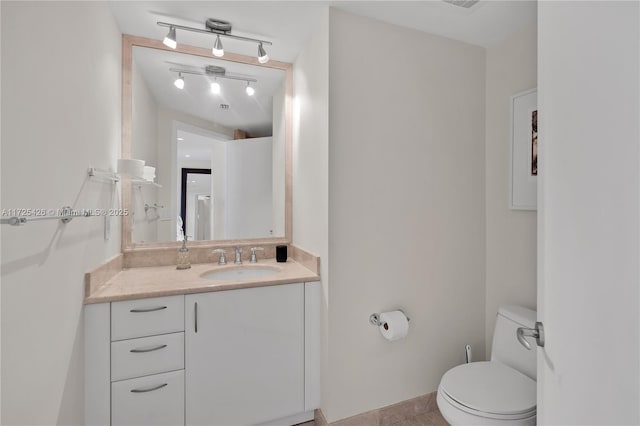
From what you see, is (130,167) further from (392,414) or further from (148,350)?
(392,414)

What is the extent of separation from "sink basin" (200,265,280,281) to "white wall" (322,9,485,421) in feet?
A: 1.77

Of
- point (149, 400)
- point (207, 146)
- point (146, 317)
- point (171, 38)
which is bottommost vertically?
point (149, 400)

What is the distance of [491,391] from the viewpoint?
1442mm

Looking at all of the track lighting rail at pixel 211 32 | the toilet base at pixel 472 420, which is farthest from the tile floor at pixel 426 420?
the track lighting rail at pixel 211 32

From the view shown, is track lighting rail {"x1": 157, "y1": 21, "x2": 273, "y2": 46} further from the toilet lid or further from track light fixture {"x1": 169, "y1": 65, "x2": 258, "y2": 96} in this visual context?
the toilet lid

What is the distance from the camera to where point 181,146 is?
2152 mm

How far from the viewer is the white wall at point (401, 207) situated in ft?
5.60

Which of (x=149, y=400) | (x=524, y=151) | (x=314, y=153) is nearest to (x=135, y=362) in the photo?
(x=149, y=400)

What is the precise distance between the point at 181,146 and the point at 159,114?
0.84 feet

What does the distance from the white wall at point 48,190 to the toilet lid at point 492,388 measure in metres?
1.60

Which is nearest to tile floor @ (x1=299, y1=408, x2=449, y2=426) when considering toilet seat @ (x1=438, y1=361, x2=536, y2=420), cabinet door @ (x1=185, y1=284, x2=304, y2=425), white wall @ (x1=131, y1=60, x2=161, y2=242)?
toilet seat @ (x1=438, y1=361, x2=536, y2=420)

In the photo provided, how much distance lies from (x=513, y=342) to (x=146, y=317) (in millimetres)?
1916
